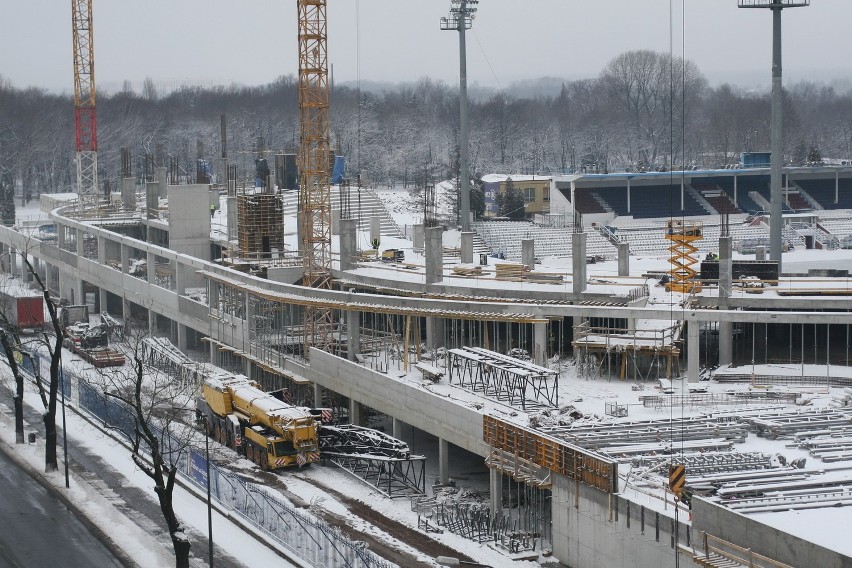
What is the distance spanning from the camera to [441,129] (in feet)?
422

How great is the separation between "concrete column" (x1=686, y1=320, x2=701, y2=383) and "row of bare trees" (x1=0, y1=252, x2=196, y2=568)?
42.4 feet

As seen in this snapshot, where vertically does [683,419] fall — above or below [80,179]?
below

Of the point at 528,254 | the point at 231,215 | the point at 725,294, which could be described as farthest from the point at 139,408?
the point at 231,215

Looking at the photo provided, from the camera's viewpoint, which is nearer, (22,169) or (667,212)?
(667,212)

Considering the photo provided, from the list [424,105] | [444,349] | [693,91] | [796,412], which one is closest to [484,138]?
[424,105]

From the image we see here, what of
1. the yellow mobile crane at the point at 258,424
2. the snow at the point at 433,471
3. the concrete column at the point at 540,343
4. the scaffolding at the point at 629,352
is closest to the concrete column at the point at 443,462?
the snow at the point at 433,471

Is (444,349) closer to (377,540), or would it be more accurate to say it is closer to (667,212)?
(377,540)

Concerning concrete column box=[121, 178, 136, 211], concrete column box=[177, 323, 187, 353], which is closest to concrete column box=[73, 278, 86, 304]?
Answer: concrete column box=[121, 178, 136, 211]

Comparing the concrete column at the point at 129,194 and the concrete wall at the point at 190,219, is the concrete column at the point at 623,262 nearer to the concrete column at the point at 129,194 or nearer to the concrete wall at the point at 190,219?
the concrete wall at the point at 190,219

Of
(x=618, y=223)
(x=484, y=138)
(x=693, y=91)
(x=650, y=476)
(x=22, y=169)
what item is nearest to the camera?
(x=650, y=476)

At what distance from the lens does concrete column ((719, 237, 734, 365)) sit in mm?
35844

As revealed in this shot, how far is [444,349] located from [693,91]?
4488 inches

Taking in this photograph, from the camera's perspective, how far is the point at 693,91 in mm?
146750

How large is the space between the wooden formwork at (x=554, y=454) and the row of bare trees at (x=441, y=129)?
74.6 metres
